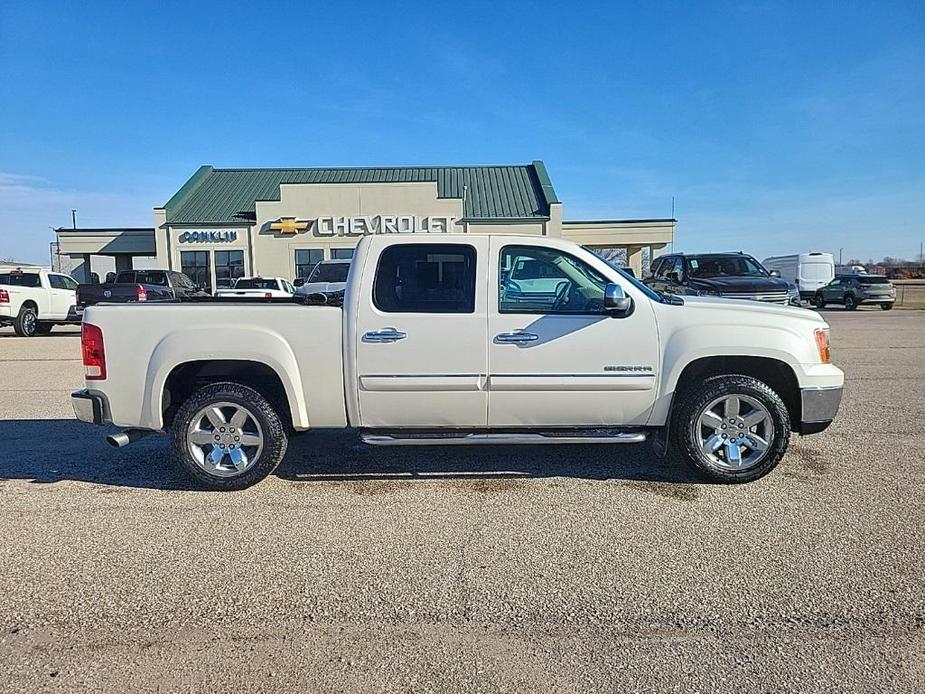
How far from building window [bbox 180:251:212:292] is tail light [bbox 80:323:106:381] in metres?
32.1

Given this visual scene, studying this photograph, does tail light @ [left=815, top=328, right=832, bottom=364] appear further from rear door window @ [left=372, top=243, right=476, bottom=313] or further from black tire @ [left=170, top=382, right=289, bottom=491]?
black tire @ [left=170, top=382, right=289, bottom=491]

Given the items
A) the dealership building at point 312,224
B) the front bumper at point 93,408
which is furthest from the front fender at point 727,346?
the dealership building at point 312,224

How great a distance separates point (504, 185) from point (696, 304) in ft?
114

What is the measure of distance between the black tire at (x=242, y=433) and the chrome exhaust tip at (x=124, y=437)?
298 mm

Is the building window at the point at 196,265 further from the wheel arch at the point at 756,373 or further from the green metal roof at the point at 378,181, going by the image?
the wheel arch at the point at 756,373

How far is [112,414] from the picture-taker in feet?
15.6

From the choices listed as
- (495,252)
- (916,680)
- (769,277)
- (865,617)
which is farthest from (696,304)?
(769,277)

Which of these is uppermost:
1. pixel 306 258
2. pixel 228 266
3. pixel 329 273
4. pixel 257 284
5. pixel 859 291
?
pixel 306 258

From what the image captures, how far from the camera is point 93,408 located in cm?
474

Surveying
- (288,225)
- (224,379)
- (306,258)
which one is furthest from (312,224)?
(224,379)

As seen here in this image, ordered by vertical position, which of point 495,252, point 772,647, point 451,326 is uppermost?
point 495,252

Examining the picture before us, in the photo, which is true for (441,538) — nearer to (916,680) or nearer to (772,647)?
(772,647)

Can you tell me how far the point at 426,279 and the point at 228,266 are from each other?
1274 inches

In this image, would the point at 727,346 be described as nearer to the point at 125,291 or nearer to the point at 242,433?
the point at 242,433
